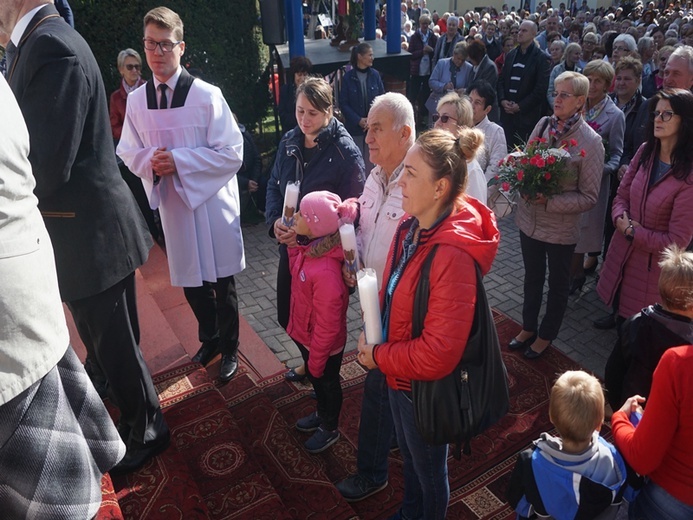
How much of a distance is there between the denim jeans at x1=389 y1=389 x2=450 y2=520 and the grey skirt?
128cm

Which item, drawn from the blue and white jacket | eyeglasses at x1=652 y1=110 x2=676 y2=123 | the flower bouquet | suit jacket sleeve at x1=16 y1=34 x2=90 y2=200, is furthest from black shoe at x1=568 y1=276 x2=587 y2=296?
suit jacket sleeve at x1=16 y1=34 x2=90 y2=200

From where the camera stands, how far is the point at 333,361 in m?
3.24

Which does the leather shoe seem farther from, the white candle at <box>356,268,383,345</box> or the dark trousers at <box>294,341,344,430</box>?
the white candle at <box>356,268,383,345</box>

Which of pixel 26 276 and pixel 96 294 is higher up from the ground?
pixel 26 276

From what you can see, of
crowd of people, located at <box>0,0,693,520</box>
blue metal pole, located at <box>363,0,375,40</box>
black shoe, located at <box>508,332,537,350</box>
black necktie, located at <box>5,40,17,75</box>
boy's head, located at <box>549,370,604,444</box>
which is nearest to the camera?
crowd of people, located at <box>0,0,693,520</box>

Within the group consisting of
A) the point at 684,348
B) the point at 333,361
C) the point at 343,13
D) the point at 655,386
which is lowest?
the point at 333,361

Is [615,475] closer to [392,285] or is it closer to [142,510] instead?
[392,285]

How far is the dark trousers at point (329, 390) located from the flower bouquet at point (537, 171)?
5.81 feet

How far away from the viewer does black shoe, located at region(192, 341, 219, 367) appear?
4125 millimetres

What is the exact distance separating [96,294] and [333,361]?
135cm

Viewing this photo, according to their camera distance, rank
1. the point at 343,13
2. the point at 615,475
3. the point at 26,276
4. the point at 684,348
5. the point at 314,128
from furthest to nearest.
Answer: the point at 343,13, the point at 314,128, the point at 615,475, the point at 684,348, the point at 26,276

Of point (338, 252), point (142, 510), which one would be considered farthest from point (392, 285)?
point (142, 510)

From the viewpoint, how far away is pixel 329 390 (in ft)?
10.9

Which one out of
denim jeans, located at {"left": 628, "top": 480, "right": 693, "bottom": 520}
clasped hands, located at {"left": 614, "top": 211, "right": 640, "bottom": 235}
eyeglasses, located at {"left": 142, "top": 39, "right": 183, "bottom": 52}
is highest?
eyeglasses, located at {"left": 142, "top": 39, "right": 183, "bottom": 52}
